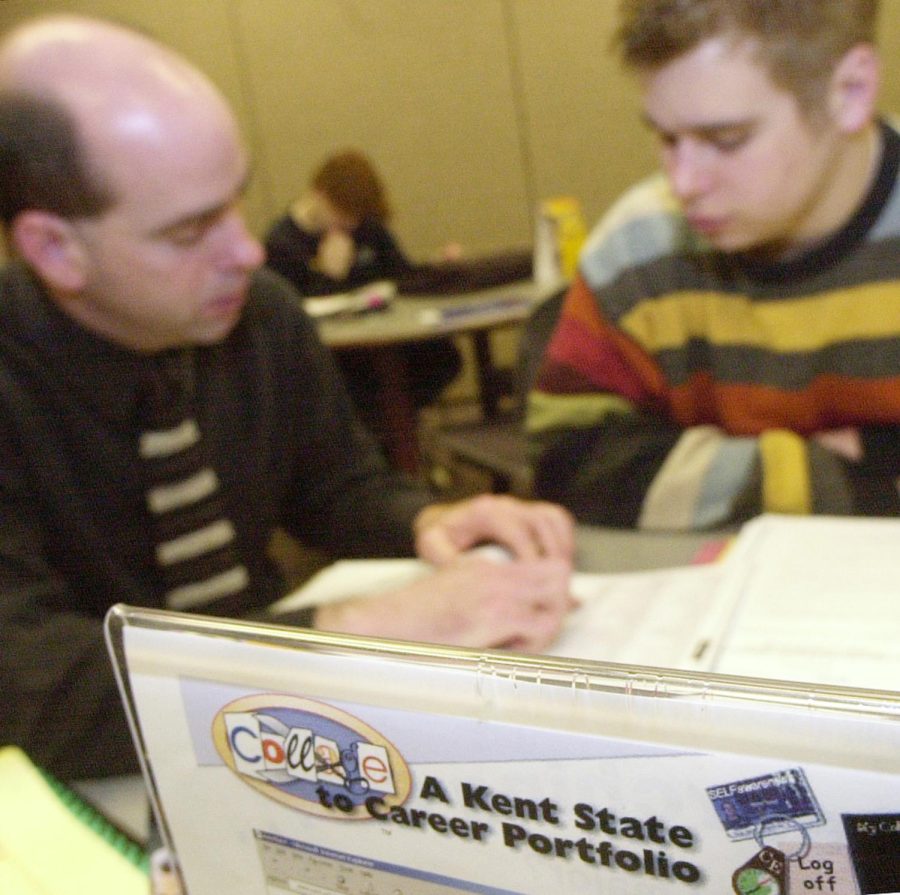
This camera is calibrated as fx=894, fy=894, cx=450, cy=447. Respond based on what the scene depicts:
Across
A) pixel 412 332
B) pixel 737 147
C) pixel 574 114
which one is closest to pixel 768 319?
pixel 737 147

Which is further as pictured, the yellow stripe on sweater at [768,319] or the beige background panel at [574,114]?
the beige background panel at [574,114]

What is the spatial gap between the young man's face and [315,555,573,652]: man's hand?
0.48 metres

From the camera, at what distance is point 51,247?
2.78ft

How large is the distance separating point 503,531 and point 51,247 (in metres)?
0.50

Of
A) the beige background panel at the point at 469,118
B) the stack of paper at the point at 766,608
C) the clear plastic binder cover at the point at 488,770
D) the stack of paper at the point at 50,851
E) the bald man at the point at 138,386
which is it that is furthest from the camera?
the beige background panel at the point at 469,118

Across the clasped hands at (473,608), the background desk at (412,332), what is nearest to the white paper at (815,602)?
the clasped hands at (473,608)

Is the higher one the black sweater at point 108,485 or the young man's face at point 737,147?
the young man's face at point 737,147

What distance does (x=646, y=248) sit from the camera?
3.46 feet

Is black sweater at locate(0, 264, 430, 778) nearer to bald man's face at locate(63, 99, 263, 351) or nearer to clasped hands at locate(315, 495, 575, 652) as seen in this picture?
bald man's face at locate(63, 99, 263, 351)

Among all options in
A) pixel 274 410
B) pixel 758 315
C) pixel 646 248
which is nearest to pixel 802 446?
pixel 758 315

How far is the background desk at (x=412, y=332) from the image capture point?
2.24 metres

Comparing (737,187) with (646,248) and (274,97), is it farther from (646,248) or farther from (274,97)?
(274,97)

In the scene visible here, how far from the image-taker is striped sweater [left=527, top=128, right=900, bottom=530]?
851 millimetres

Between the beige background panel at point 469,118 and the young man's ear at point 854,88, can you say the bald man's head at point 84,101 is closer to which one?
the young man's ear at point 854,88
